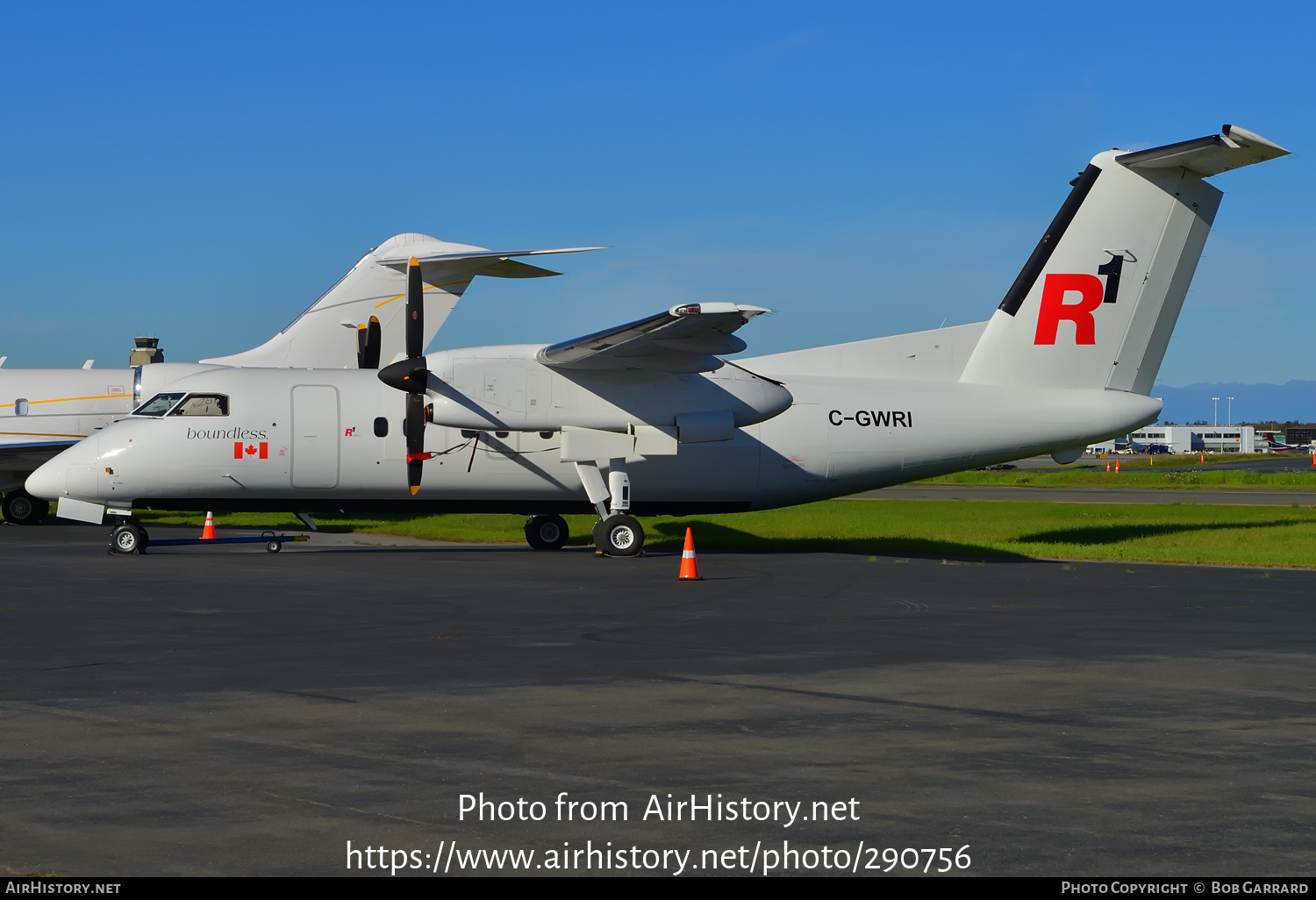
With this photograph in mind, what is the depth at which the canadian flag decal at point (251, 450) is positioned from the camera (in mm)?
22891

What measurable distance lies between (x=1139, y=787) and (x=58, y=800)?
5404 mm

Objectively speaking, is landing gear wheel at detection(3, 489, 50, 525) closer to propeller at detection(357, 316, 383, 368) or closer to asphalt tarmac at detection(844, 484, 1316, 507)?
propeller at detection(357, 316, 383, 368)

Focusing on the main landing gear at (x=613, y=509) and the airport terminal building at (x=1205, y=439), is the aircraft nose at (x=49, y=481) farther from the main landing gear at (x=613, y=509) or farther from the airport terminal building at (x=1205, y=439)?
the airport terminal building at (x=1205, y=439)

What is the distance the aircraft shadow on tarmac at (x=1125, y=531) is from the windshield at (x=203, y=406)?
17.0 metres

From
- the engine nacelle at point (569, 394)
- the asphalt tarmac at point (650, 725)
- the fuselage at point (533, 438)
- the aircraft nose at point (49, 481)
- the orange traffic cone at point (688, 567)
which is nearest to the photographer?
the asphalt tarmac at point (650, 725)

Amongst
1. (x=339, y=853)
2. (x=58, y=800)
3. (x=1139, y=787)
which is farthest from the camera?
(x=1139, y=787)

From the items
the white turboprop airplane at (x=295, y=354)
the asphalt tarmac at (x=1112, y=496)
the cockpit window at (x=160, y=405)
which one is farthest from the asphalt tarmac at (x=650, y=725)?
the asphalt tarmac at (x=1112, y=496)

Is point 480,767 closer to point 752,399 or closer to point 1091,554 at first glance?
point 752,399

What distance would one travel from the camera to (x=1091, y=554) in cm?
2450

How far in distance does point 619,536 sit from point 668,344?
3840mm

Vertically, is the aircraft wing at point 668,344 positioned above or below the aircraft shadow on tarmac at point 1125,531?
above


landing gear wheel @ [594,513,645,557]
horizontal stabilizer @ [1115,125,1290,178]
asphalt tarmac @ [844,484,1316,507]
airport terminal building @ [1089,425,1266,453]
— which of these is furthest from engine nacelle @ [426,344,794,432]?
airport terminal building @ [1089,425,1266,453]

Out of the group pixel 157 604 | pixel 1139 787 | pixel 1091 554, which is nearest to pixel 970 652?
pixel 1139 787

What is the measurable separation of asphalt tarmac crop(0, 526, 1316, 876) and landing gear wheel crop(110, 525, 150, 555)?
5667 mm
